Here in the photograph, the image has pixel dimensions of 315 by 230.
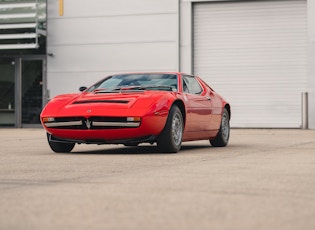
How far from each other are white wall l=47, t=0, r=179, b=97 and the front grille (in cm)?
1671

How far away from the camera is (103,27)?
92.9 ft

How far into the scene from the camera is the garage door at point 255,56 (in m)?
26.2

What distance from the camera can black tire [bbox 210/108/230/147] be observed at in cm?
1322

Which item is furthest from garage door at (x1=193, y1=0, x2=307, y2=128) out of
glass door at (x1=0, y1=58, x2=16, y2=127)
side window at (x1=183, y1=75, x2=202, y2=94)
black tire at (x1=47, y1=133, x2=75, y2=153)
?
black tire at (x1=47, y1=133, x2=75, y2=153)

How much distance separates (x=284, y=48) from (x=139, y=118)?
16.6 m

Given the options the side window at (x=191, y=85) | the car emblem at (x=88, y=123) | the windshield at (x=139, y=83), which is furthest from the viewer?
the side window at (x=191, y=85)

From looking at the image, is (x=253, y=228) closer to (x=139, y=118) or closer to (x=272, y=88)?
(x=139, y=118)

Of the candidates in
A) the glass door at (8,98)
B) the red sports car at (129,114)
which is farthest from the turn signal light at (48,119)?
the glass door at (8,98)

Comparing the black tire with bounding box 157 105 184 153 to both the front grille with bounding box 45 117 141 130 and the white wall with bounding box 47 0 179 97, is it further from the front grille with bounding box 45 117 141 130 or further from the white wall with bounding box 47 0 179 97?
the white wall with bounding box 47 0 179 97

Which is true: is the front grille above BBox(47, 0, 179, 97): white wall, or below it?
below

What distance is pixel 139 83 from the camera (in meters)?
11.8

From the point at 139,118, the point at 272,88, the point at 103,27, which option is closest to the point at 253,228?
the point at 139,118

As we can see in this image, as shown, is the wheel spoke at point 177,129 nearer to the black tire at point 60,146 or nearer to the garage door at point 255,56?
the black tire at point 60,146

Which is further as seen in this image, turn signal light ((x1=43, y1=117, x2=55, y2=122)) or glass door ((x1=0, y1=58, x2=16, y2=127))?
glass door ((x1=0, y1=58, x2=16, y2=127))
